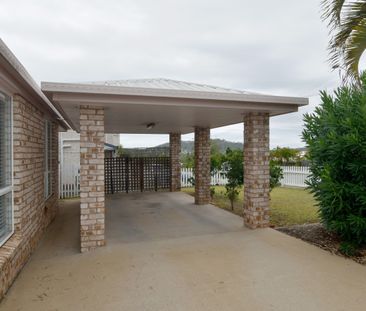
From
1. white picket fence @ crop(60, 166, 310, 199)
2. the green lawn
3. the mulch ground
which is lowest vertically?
the green lawn

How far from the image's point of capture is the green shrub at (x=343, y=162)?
498cm

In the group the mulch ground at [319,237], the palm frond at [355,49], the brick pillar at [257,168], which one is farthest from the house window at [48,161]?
the palm frond at [355,49]

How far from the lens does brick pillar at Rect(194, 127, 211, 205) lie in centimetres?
984

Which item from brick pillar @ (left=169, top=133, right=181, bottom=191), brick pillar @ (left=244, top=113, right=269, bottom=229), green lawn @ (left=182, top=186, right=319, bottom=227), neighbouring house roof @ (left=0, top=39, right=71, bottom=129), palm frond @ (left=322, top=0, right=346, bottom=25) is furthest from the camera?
brick pillar @ (left=169, top=133, right=181, bottom=191)

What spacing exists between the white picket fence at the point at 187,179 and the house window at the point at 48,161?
17.6 ft

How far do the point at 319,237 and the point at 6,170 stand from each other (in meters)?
6.01

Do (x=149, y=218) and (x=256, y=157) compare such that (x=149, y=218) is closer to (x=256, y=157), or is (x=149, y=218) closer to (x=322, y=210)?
(x=256, y=157)

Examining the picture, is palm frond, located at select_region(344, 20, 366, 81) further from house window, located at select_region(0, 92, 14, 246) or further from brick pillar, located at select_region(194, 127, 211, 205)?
house window, located at select_region(0, 92, 14, 246)

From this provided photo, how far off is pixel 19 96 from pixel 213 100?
339 cm

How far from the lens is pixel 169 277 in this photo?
4145 mm

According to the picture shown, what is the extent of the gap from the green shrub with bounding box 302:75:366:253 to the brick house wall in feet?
17.2

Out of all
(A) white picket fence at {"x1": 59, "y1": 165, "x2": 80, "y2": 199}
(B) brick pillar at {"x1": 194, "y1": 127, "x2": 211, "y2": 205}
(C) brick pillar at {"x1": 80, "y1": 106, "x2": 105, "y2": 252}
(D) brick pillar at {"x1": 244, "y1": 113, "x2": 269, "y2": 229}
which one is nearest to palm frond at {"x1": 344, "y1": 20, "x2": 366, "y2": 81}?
(D) brick pillar at {"x1": 244, "y1": 113, "x2": 269, "y2": 229}

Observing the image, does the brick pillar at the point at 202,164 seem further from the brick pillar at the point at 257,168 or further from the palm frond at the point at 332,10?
the palm frond at the point at 332,10

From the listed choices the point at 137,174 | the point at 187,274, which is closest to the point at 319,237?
the point at 187,274
